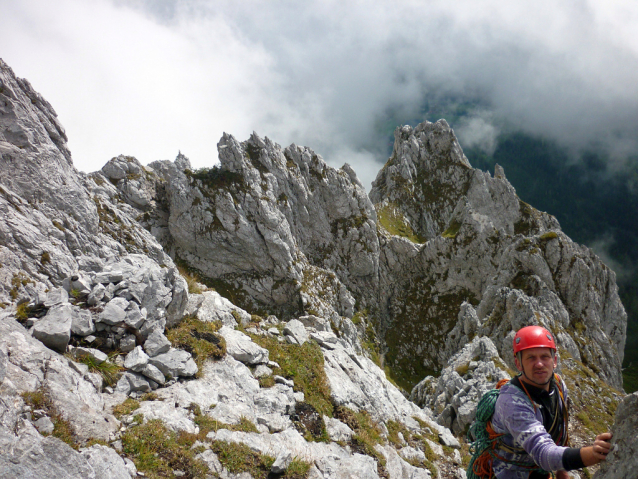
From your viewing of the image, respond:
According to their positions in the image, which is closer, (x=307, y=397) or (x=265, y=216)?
(x=307, y=397)

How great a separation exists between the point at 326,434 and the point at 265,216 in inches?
1809

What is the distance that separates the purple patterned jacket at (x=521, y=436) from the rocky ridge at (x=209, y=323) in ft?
4.12

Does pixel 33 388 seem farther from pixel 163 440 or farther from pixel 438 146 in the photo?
pixel 438 146

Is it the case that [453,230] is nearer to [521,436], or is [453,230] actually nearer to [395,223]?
[395,223]

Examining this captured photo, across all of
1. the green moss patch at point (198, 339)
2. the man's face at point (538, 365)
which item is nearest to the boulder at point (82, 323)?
the green moss patch at point (198, 339)

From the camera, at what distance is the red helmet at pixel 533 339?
465cm

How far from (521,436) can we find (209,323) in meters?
12.8

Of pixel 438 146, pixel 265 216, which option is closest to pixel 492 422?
pixel 265 216

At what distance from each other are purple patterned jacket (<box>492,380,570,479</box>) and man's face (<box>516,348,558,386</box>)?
31 cm

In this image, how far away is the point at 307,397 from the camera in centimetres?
1257

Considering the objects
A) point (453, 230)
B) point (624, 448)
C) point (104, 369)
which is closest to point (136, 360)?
point (104, 369)

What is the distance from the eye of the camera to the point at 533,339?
Result: 185 inches

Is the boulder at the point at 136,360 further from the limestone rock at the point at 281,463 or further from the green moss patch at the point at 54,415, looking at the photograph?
the limestone rock at the point at 281,463

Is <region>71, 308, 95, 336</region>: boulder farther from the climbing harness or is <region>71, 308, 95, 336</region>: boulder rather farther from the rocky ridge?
the climbing harness
